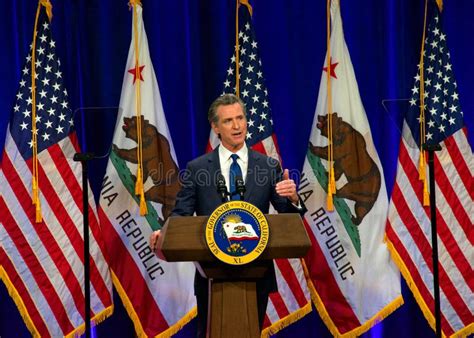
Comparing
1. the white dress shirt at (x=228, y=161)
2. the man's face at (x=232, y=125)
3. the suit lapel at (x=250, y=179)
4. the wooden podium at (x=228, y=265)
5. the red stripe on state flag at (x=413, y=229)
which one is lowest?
the red stripe on state flag at (x=413, y=229)

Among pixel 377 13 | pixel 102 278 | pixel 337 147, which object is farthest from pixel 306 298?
pixel 377 13

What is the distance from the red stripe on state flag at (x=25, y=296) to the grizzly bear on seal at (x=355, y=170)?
2045 millimetres

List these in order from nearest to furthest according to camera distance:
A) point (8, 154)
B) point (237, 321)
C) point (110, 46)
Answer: point (237, 321), point (8, 154), point (110, 46)

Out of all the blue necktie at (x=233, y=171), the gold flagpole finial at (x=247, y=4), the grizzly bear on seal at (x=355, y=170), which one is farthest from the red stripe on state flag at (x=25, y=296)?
the gold flagpole finial at (x=247, y=4)

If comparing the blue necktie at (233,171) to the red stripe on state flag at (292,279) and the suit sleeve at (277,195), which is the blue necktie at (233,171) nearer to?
the suit sleeve at (277,195)

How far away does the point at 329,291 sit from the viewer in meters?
4.63

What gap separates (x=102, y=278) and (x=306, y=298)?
4.39 ft

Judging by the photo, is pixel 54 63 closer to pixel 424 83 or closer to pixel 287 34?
pixel 287 34

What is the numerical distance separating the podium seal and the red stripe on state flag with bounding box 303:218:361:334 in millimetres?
2082

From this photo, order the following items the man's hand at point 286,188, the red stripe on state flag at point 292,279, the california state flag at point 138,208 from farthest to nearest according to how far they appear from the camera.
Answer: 1. the red stripe on state flag at point 292,279
2. the california state flag at point 138,208
3. the man's hand at point 286,188

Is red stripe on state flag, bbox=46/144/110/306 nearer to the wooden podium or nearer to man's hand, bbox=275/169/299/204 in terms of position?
the wooden podium

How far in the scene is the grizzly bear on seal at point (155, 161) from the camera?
4.52 meters

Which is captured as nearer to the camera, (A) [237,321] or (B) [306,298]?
(A) [237,321]

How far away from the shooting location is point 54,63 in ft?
14.7
